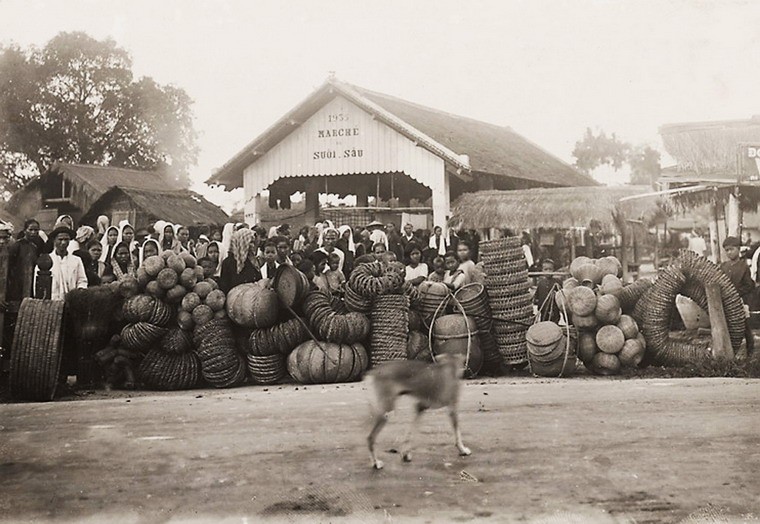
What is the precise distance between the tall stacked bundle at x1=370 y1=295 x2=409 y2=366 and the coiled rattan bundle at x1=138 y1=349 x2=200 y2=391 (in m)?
1.91

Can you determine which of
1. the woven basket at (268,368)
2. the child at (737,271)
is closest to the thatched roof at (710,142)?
the child at (737,271)

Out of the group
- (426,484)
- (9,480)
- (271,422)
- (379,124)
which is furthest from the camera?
(379,124)

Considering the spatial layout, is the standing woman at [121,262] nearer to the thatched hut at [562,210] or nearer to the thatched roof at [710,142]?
the thatched roof at [710,142]

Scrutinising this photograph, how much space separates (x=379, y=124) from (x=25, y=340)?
8531mm

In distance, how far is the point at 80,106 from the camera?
6359 mm

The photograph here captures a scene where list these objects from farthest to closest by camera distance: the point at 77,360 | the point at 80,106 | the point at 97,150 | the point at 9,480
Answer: the point at 77,360
the point at 97,150
the point at 80,106
the point at 9,480

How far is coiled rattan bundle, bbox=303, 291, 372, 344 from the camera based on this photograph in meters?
7.07

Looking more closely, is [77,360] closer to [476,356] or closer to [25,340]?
[25,340]

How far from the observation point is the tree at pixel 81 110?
5641 mm

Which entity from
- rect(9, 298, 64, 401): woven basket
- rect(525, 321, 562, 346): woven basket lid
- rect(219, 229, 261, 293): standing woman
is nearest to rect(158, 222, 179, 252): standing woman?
rect(219, 229, 261, 293): standing woman

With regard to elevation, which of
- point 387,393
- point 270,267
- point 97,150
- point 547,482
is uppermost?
point 97,150

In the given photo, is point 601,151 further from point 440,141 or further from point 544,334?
point 544,334

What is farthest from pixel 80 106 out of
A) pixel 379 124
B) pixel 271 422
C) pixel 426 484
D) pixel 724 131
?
pixel 379 124

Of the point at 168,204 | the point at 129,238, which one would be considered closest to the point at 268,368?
the point at 129,238
